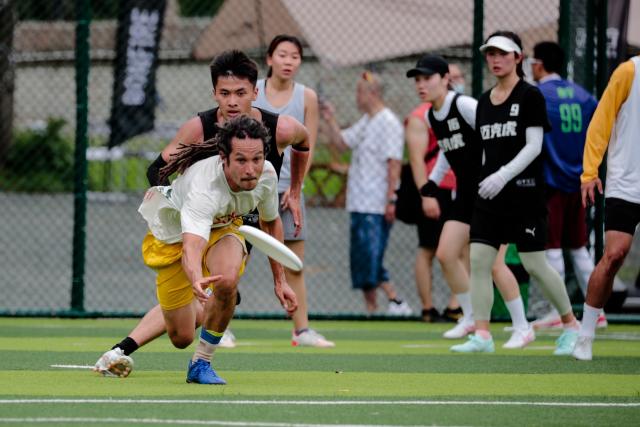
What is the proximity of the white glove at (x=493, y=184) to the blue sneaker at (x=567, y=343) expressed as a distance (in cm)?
112

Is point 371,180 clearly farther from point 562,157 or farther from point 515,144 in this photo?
point 515,144

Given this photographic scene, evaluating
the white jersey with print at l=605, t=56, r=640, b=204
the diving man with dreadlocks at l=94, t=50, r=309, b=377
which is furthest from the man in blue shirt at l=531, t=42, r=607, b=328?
the diving man with dreadlocks at l=94, t=50, r=309, b=377

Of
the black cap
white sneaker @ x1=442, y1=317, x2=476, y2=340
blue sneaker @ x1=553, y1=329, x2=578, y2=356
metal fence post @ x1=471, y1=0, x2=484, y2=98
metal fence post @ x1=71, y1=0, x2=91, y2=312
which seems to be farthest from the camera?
metal fence post @ x1=471, y1=0, x2=484, y2=98

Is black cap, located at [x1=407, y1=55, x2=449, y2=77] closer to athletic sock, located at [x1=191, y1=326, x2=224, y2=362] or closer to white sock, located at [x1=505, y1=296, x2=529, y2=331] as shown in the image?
white sock, located at [x1=505, y1=296, x2=529, y2=331]

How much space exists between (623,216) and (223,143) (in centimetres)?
289

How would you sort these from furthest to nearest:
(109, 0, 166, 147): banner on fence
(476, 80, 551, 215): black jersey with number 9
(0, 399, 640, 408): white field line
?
(109, 0, 166, 147): banner on fence < (476, 80, 551, 215): black jersey with number 9 < (0, 399, 640, 408): white field line

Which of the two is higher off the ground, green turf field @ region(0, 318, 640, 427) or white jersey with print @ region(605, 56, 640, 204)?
white jersey with print @ region(605, 56, 640, 204)

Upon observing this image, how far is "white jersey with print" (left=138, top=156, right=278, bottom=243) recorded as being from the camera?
21.8 feet

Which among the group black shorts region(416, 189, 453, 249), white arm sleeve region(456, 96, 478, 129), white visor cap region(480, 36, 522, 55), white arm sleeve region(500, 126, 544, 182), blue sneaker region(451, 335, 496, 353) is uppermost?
white visor cap region(480, 36, 522, 55)

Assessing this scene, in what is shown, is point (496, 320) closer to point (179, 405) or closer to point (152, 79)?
point (152, 79)

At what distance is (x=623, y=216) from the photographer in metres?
8.42

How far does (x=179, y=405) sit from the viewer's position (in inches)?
243

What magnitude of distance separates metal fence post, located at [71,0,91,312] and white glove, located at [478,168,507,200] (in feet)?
14.7

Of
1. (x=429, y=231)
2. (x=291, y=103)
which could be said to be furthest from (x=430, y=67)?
(x=429, y=231)
